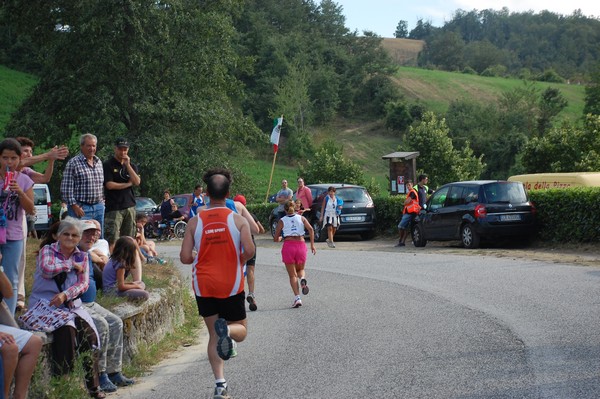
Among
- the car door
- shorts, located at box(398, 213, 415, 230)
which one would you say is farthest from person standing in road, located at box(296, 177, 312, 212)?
the car door

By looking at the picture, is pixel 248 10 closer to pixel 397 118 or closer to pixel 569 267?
pixel 397 118

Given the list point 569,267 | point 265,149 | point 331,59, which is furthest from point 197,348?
point 331,59

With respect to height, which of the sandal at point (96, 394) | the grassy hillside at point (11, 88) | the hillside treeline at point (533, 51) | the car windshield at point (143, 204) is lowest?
the sandal at point (96, 394)

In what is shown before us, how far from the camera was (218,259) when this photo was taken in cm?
717

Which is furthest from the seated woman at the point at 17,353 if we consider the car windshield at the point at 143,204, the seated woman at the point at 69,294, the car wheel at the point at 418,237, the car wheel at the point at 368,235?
the car windshield at the point at 143,204

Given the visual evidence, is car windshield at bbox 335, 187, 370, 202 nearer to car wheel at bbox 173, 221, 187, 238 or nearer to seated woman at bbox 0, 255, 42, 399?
car wheel at bbox 173, 221, 187, 238

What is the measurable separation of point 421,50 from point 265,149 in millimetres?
90806

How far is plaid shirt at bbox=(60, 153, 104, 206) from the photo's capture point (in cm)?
1145

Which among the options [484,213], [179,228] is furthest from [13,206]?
[179,228]

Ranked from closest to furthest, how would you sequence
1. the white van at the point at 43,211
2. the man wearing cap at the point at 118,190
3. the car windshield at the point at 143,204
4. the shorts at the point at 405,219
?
1. the man wearing cap at the point at 118,190
2. the shorts at the point at 405,219
3. the white van at the point at 43,211
4. the car windshield at the point at 143,204

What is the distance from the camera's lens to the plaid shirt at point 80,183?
11445 mm

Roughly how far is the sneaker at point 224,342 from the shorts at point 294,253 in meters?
6.20

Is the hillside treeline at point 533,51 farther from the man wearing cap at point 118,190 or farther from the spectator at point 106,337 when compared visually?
the spectator at point 106,337

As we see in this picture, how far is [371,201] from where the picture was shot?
28328 mm
